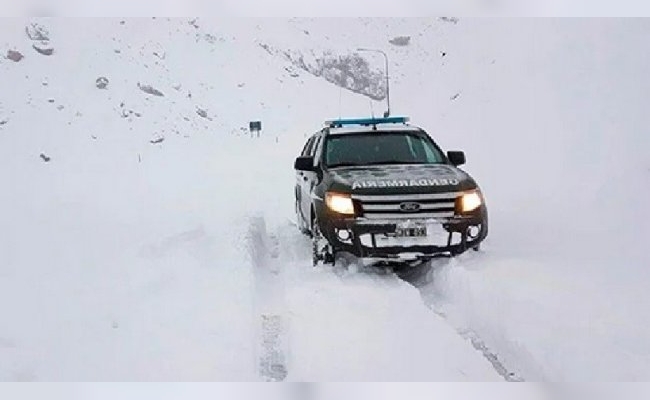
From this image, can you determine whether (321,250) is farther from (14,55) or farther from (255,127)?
(255,127)

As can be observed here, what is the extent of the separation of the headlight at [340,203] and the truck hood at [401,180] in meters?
0.05

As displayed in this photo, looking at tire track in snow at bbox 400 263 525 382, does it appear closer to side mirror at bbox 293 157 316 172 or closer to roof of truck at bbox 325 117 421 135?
side mirror at bbox 293 157 316 172

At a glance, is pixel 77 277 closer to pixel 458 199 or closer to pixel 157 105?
pixel 458 199

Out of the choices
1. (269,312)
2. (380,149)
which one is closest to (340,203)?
(380,149)

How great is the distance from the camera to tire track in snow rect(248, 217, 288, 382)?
11.6 feet

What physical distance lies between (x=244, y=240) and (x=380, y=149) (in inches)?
57.7

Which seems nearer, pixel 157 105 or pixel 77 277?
pixel 77 277

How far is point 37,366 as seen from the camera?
3.43 m

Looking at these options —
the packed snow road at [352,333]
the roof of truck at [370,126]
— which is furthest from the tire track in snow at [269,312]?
the roof of truck at [370,126]

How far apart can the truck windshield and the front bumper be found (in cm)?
99

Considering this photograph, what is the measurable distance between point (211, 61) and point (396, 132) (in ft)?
22.3

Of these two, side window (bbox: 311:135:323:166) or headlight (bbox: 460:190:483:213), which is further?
side window (bbox: 311:135:323:166)

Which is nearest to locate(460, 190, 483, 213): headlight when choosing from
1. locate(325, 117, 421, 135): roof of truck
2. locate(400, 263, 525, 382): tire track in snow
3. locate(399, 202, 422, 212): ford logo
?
locate(399, 202, 422, 212): ford logo

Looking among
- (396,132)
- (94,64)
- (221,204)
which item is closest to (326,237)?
(396,132)
